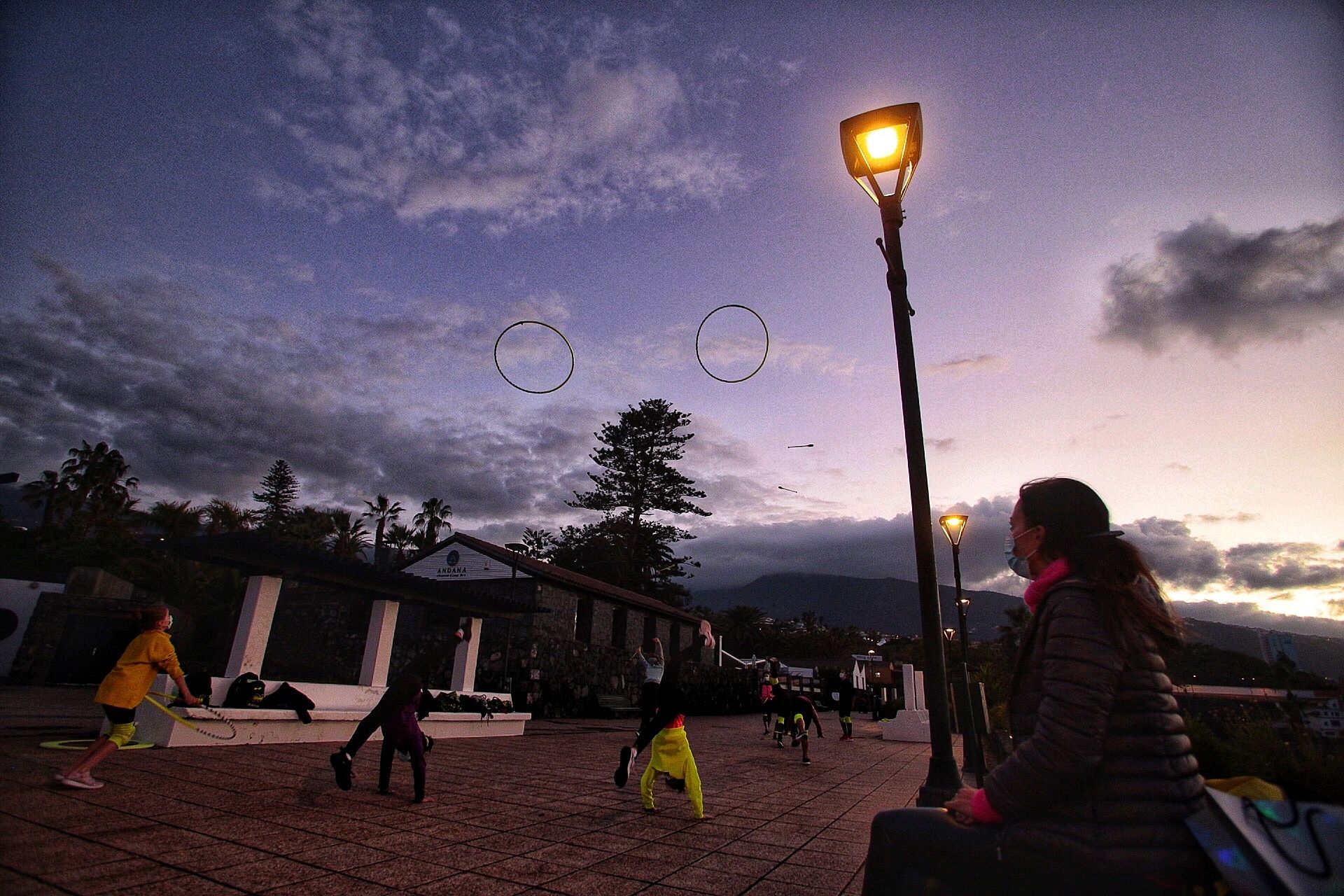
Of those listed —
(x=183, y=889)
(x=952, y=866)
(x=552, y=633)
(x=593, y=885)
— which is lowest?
(x=593, y=885)

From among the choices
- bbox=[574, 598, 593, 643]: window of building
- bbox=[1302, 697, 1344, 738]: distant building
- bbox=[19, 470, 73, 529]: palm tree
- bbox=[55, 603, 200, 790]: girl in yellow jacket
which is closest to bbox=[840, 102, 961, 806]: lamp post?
bbox=[1302, 697, 1344, 738]: distant building

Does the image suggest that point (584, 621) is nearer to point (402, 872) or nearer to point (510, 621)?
point (510, 621)

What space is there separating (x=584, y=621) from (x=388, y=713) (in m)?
19.9

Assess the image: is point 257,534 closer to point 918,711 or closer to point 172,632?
point 918,711

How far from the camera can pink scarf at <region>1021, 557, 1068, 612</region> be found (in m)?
1.90

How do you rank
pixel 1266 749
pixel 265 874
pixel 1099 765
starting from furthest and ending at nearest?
pixel 1266 749, pixel 265 874, pixel 1099 765

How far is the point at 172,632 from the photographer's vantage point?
1057 inches

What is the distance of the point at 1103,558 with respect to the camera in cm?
183

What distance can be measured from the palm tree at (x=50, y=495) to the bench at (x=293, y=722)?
4575 cm

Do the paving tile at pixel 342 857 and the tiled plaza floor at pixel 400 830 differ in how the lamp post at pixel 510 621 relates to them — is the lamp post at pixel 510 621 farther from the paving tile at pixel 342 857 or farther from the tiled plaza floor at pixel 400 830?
the paving tile at pixel 342 857

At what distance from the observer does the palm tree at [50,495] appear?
139 ft

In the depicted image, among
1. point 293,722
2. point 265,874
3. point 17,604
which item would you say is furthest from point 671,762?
point 17,604

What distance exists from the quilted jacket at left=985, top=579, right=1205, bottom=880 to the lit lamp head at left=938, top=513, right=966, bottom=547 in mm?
14020

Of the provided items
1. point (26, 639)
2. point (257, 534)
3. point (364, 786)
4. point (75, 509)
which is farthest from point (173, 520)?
point (364, 786)
